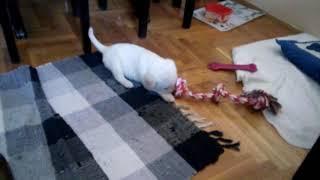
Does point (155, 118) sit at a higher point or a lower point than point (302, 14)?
lower

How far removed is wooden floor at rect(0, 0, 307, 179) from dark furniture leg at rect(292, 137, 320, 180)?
132 mm

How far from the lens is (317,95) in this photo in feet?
4.33

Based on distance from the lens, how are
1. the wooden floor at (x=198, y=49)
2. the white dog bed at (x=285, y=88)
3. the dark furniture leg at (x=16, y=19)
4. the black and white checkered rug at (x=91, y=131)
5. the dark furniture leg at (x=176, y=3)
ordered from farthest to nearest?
the dark furniture leg at (x=176, y=3), the dark furniture leg at (x=16, y=19), the white dog bed at (x=285, y=88), the wooden floor at (x=198, y=49), the black and white checkered rug at (x=91, y=131)

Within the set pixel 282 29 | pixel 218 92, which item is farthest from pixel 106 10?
pixel 282 29

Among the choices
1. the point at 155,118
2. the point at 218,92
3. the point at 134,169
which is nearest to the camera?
the point at 134,169

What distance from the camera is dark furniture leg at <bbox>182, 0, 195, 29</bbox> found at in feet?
5.44

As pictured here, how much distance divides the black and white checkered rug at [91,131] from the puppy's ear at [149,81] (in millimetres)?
59

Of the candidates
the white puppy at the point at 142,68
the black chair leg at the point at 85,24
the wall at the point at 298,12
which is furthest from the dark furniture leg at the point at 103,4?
the wall at the point at 298,12

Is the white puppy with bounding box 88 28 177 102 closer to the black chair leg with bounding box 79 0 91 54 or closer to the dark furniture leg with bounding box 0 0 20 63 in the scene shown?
the black chair leg with bounding box 79 0 91 54

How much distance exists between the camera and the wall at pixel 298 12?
172 cm

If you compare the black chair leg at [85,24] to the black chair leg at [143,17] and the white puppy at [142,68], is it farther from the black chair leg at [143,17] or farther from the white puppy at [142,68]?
the black chair leg at [143,17]

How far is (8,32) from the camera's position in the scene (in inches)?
49.6

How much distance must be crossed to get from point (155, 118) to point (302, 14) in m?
1.17

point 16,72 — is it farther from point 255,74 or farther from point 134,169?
point 255,74
